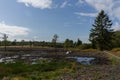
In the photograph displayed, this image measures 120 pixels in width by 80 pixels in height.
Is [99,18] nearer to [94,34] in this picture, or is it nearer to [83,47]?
[94,34]

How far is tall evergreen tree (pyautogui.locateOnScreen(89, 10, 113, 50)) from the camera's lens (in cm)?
9581

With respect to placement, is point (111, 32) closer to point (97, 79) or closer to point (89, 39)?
point (89, 39)

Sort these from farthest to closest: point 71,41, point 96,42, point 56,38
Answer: point 71,41, point 56,38, point 96,42

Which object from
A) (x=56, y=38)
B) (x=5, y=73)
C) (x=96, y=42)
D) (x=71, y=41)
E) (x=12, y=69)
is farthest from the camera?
(x=71, y=41)

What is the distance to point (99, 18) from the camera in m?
101

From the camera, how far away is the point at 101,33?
9706 cm

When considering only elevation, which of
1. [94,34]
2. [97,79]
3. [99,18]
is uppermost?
[99,18]

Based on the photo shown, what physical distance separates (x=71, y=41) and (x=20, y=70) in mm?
137428

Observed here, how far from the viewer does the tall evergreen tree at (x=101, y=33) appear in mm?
95812

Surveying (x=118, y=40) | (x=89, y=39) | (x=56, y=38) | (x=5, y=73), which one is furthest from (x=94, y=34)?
(x=5, y=73)

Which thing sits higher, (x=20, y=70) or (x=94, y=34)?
(x=94, y=34)

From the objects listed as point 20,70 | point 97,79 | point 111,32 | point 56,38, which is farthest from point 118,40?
point 97,79

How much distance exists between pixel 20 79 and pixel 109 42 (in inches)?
3061

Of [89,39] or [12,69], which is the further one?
[89,39]
